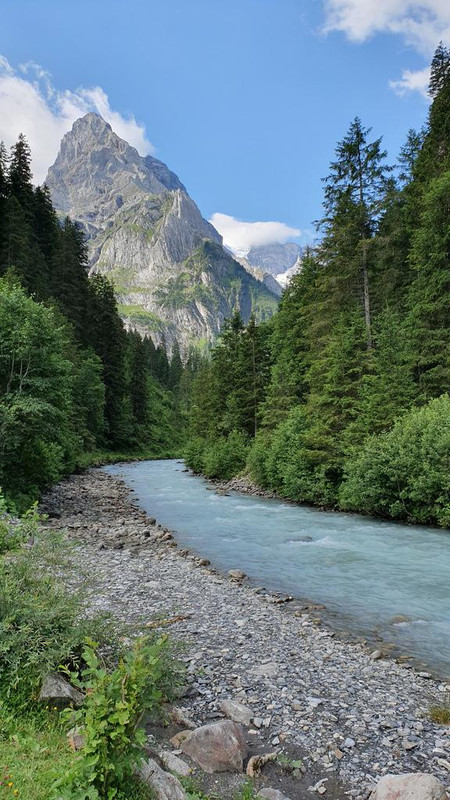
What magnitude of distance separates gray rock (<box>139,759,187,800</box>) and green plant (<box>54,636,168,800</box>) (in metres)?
0.25

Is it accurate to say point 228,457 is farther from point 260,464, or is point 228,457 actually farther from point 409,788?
point 409,788

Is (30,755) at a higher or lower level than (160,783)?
higher

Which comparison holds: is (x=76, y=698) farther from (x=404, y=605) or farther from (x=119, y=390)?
(x=119, y=390)

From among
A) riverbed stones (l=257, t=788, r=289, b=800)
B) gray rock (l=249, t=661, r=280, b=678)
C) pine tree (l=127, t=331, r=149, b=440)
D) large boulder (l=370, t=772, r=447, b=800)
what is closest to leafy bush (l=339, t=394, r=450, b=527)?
gray rock (l=249, t=661, r=280, b=678)

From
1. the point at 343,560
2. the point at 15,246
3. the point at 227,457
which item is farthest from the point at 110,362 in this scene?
the point at 343,560

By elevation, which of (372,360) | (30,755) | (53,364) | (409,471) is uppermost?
(372,360)

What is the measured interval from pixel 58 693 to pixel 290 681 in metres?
3.76

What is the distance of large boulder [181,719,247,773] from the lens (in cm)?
505

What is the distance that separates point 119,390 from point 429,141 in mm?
49185

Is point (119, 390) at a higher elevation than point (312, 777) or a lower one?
higher

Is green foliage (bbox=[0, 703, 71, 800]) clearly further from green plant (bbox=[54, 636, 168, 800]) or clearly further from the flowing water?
the flowing water

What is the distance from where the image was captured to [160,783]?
3838 millimetres

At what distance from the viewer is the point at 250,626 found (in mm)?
9164

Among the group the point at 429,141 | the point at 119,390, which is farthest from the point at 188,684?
the point at 119,390
